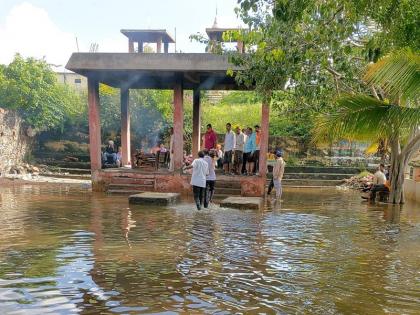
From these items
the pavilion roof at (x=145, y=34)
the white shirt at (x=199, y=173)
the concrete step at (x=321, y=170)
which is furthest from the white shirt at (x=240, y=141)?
the concrete step at (x=321, y=170)

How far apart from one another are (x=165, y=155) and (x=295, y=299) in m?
14.0

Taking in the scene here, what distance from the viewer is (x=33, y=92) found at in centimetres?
2431

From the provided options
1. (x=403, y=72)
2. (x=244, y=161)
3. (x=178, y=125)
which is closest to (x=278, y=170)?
(x=244, y=161)

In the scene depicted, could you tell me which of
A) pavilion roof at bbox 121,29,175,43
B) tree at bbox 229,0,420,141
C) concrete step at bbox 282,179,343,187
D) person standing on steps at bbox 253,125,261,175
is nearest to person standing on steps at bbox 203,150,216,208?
tree at bbox 229,0,420,141

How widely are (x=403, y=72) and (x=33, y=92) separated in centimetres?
2111

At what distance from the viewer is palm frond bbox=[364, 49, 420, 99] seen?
696 cm

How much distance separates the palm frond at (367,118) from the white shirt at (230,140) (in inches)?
290

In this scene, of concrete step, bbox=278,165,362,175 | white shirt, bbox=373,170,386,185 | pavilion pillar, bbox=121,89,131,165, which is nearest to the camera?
white shirt, bbox=373,170,386,185

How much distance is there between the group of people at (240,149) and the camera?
Result: 15.6m

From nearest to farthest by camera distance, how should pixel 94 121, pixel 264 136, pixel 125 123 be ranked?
pixel 264 136 → pixel 94 121 → pixel 125 123

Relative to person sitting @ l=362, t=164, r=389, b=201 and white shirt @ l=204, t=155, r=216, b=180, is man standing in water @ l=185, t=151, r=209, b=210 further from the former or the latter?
person sitting @ l=362, t=164, r=389, b=201

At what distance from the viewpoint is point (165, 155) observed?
61.9 feet

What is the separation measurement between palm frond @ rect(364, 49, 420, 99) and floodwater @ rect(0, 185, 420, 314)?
8.66 ft

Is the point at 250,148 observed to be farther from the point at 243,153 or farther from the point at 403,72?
the point at 403,72
